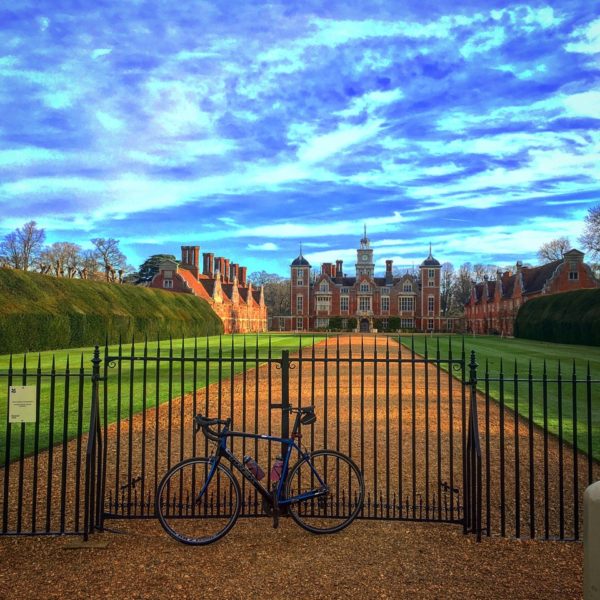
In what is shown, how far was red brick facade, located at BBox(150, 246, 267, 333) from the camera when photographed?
61.2m

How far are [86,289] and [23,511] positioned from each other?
2947 cm

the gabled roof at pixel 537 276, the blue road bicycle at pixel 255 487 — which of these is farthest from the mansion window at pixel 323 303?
the blue road bicycle at pixel 255 487

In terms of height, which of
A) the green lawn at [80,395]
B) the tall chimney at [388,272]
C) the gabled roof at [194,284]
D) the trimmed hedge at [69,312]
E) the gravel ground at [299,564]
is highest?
the tall chimney at [388,272]

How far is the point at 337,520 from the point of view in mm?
5660

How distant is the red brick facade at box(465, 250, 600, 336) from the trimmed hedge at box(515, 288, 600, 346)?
4.93 m

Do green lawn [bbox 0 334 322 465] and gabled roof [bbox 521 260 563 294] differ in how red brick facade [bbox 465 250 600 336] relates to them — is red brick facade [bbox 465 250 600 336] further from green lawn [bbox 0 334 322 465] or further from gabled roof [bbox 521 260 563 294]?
green lawn [bbox 0 334 322 465]

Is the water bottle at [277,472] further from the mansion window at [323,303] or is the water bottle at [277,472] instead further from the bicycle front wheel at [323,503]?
the mansion window at [323,303]

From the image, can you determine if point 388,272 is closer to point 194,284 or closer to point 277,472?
point 194,284

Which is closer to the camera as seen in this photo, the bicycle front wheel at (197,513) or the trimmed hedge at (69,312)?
the bicycle front wheel at (197,513)

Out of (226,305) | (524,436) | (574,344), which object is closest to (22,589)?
(524,436)

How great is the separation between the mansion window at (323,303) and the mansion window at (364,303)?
14.9 feet

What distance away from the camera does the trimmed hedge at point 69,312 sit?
26.1 meters

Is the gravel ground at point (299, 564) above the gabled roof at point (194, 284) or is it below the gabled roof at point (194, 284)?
below

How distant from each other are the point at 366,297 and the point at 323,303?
6.37m
